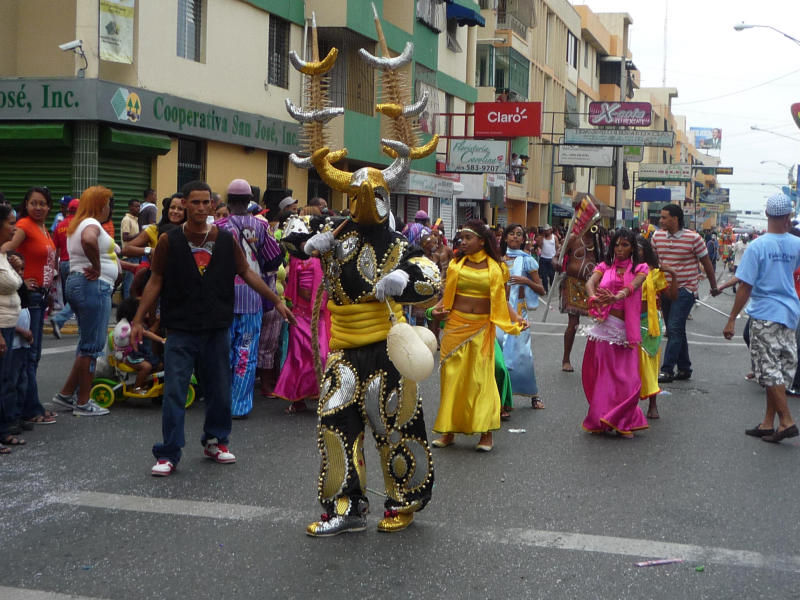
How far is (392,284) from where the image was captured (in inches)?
209

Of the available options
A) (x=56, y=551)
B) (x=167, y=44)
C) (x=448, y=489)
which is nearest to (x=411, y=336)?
(x=448, y=489)

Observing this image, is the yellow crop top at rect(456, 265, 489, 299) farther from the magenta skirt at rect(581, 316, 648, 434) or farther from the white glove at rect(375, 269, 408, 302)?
the white glove at rect(375, 269, 408, 302)

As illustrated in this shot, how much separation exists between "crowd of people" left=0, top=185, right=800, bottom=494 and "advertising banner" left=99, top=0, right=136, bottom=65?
7.78 meters

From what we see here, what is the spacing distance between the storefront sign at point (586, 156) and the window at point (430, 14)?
14416 mm

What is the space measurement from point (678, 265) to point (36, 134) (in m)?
10.7

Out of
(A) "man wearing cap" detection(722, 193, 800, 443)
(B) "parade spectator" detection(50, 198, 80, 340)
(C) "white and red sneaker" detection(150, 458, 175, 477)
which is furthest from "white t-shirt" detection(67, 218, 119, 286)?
(A) "man wearing cap" detection(722, 193, 800, 443)

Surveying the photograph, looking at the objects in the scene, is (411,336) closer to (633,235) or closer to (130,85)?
(633,235)

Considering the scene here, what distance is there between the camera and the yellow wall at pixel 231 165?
2036 centimetres

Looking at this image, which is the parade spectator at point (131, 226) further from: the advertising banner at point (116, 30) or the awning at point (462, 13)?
the awning at point (462, 13)

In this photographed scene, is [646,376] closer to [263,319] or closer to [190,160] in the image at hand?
[263,319]

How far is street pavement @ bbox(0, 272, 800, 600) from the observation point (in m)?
4.67

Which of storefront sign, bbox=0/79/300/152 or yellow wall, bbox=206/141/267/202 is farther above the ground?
storefront sign, bbox=0/79/300/152

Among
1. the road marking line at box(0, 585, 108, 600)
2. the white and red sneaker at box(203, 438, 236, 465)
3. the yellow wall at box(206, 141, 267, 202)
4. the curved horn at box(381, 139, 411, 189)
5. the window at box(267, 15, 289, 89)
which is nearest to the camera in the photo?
the road marking line at box(0, 585, 108, 600)

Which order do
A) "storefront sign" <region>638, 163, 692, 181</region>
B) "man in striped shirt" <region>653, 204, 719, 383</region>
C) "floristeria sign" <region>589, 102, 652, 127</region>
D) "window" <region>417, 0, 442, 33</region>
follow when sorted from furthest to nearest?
"storefront sign" <region>638, 163, 692, 181</region>
"floristeria sign" <region>589, 102, 652, 127</region>
"window" <region>417, 0, 442, 33</region>
"man in striped shirt" <region>653, 204, 719, 383</region>
